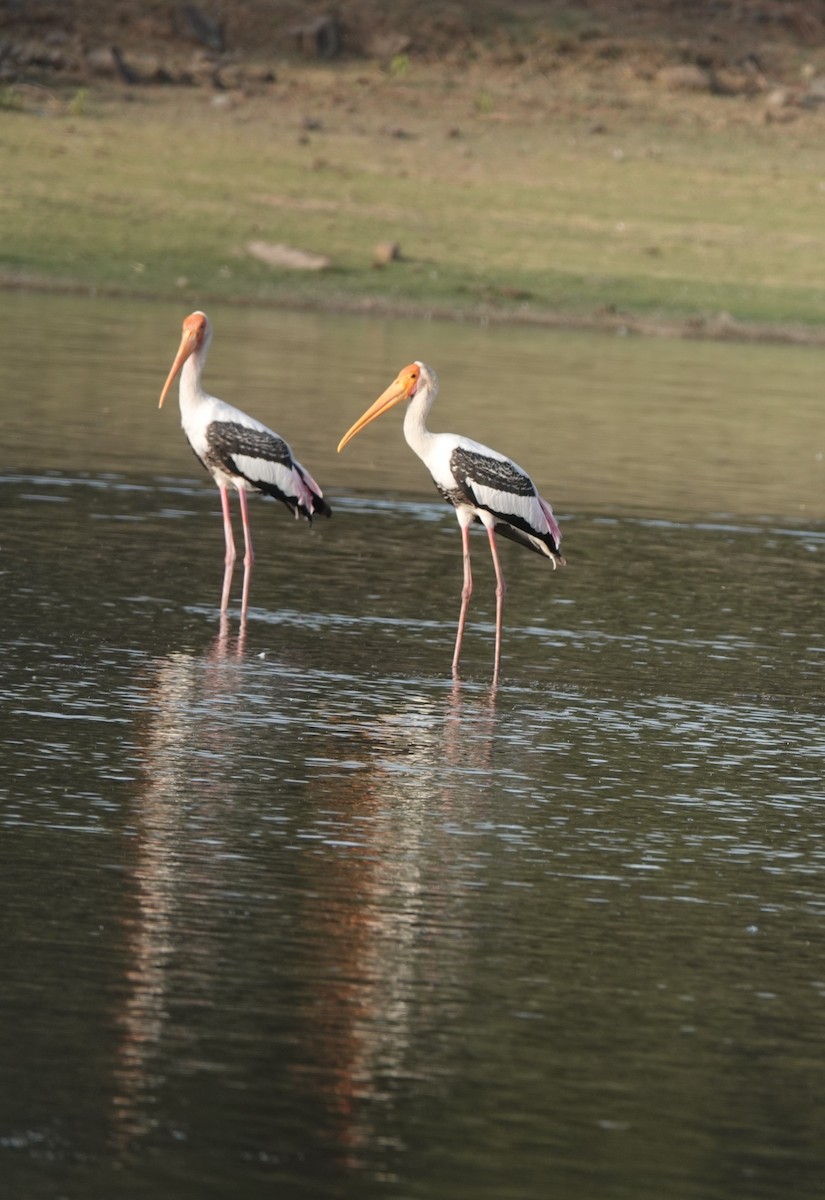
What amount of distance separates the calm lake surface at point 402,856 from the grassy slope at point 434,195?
16.8 m

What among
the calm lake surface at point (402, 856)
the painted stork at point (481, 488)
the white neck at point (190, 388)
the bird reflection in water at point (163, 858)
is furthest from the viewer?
the white neck at point (190, 388)

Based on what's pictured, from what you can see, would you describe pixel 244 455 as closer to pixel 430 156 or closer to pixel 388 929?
pixel 388 929

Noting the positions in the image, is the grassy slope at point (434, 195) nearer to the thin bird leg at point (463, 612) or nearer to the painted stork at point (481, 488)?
the painted stork at point (481, 488)

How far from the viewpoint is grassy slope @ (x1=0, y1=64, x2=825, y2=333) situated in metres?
31.2

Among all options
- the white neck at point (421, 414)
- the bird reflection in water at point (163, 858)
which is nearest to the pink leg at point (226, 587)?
the bird reflection in water at point (163, 858)

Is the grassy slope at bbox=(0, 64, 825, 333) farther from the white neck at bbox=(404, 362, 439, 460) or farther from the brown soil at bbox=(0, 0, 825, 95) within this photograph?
the white neck at bbox=(404, 362, 439, 460)

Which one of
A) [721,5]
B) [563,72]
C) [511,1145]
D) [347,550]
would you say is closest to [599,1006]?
[511,1145]

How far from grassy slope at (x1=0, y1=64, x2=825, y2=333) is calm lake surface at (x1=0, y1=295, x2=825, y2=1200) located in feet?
55.0

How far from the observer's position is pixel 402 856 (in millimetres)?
6660

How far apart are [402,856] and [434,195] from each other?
98.8 feet

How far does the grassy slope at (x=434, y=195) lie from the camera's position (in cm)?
3122

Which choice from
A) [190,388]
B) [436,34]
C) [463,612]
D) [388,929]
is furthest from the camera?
[436,34]

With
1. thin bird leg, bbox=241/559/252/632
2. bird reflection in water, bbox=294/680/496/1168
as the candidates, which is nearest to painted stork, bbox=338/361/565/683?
thin bird leg, bbox=241/559/252/632

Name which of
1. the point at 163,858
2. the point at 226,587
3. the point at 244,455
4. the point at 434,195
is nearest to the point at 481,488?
the point at 226,587
